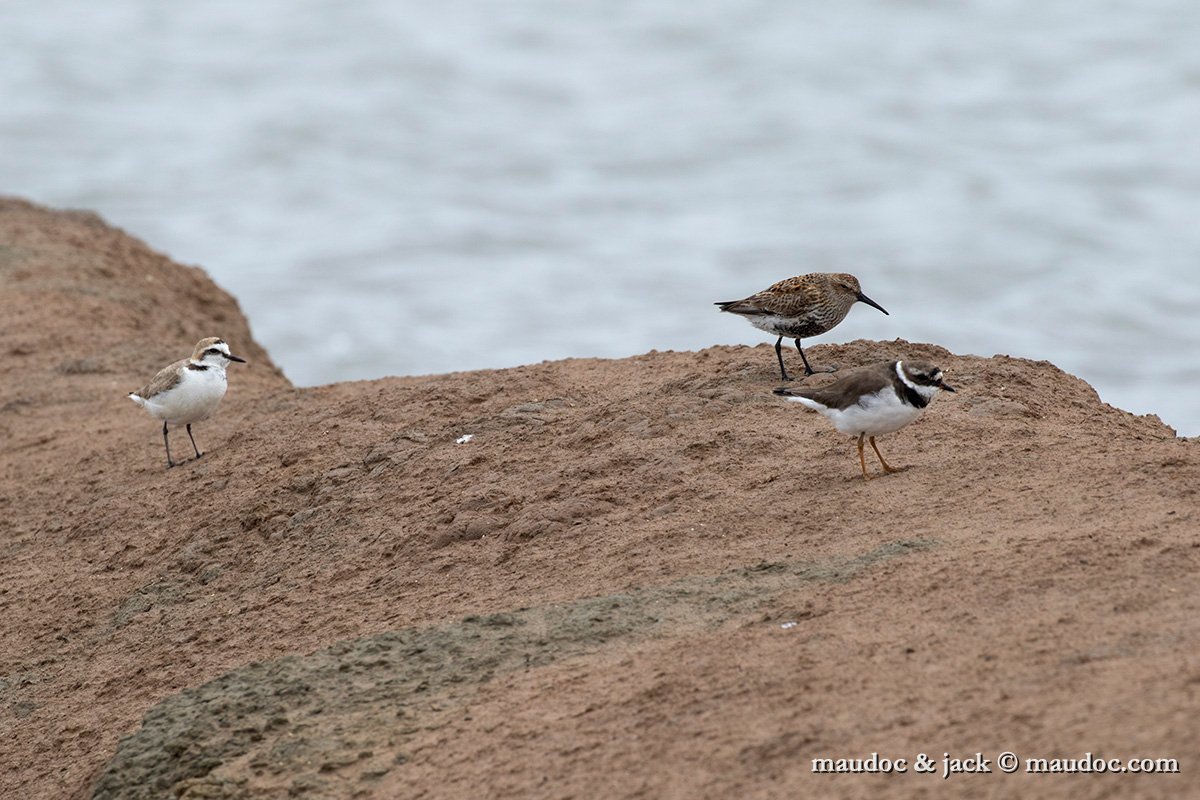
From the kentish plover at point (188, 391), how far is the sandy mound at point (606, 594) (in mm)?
299

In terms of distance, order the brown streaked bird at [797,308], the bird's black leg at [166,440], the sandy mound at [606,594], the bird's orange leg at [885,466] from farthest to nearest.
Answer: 1. the bird's black leg at [166,440]
2. the brown streaked bird at [797,308]
3. the bird's orange leg at [885,466]
4. the sandy mound at [606,594]

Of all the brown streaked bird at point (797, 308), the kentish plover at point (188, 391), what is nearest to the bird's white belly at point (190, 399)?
the kentish plover at point (188, 391)

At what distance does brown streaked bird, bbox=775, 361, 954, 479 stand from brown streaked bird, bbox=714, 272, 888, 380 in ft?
4.67

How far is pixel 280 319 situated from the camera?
21094mm

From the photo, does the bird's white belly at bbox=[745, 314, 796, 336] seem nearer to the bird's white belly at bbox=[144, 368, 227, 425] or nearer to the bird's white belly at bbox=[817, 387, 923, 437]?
the bird's white belly at bbox=[817, 387, 923, 437]

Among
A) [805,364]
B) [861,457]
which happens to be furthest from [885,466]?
[805,364]

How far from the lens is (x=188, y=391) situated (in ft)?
34.3

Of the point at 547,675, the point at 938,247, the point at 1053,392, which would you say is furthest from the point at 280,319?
the point at 547,675

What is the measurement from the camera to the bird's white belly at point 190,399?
1045 centimetres

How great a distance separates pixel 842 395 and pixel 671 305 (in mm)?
12833

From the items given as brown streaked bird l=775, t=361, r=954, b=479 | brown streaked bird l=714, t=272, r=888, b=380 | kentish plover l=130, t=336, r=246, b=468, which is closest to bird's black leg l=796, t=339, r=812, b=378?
brown streaked bird l=714, t=272, r=888, b=380

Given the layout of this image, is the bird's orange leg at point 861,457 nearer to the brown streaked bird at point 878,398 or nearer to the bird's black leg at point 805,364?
the brown streaked bird at point 878,398

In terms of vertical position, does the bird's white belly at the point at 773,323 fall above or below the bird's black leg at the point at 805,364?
above

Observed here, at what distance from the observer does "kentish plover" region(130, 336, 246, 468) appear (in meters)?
10.5
